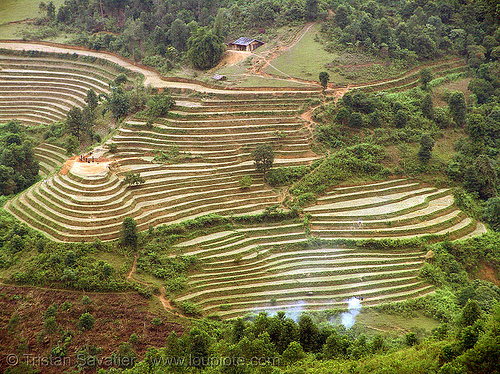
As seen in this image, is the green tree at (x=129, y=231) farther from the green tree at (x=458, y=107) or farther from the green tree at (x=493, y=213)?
the green tree at (x=458, y=107)

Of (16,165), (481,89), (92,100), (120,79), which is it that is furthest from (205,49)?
(481,89)

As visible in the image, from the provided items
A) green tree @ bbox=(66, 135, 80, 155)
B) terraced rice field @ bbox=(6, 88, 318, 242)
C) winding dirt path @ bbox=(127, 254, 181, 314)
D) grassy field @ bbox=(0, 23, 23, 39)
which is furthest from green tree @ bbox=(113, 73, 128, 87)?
winding dirt path @ bbox=(127, 254, 181, 314)

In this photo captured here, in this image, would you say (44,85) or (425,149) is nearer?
(425,149)

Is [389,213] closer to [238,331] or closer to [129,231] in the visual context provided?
[238,331]

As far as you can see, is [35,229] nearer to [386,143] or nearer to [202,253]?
[202,253]

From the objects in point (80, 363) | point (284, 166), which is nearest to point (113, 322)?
point (80, 363)

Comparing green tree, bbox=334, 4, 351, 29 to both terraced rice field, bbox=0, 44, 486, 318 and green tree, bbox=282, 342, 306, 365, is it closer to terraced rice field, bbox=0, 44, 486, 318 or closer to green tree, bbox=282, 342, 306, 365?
terraced rice field, bbox=0, 44, 486, 318
